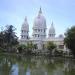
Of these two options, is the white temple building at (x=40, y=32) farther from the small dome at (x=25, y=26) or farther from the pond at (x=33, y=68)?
the pond at (x=33, y=68)

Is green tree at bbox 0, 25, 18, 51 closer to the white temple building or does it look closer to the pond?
the white temple building

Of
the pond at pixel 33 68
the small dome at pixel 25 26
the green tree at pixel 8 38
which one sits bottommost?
the pond at pixel 33 68

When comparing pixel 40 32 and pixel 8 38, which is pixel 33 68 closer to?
pixel 8 38

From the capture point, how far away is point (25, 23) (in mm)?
120812

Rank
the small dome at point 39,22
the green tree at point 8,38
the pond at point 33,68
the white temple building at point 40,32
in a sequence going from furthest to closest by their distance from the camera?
the small dome at point 39,22
the white temple building at point 40,32
the green tree at point 8,38
the pond at point 33,68

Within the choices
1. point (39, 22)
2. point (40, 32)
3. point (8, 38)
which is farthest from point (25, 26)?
point (8, 38)

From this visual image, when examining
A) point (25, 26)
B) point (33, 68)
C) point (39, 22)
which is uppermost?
point (39, 22)

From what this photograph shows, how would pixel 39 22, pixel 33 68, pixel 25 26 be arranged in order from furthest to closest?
1. pixel 25 26
2. pixel 39 22
3. pixel 33 68

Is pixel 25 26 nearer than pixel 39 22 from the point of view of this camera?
No

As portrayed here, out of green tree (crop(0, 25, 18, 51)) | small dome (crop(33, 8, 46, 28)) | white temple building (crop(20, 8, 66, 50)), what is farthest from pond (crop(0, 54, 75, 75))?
small dome (crop(33, 8, 46, 28))

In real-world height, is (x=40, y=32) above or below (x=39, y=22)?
below

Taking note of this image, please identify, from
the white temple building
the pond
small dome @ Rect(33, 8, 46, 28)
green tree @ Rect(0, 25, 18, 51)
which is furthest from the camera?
small dome @ Rect(33, 8, 46, 28)

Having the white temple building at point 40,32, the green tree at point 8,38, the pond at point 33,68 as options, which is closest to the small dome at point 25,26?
the white temple building at point 40,32

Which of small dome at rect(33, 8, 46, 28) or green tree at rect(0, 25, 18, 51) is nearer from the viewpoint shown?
green tree at rect(0, 25, 18, 51)
